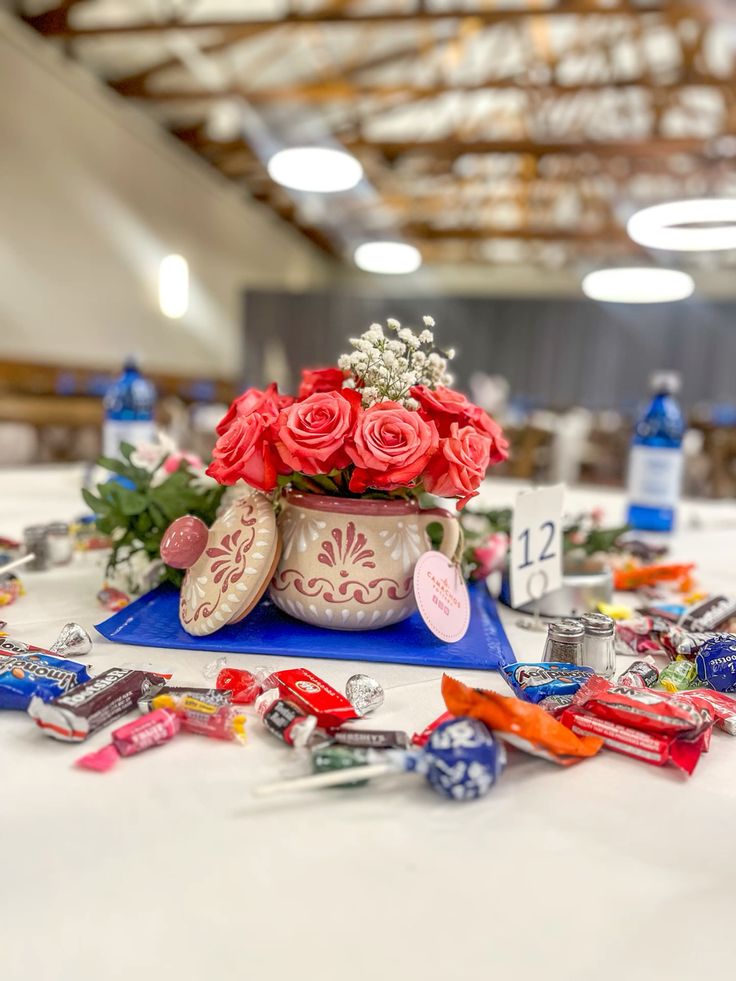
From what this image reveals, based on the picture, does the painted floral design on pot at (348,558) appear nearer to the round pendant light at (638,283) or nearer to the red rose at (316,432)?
the red rose at (316,432)

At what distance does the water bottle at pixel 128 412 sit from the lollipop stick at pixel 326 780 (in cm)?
128

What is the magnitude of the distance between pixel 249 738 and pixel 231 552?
0.77ft

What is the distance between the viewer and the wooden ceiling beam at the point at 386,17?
181 inches

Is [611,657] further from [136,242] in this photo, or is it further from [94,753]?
[136,242]

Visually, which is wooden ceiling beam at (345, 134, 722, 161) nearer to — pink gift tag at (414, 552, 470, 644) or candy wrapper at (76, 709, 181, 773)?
pink gift tag at (414, 552, 470, 644)

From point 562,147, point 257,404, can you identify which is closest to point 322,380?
point 257,404

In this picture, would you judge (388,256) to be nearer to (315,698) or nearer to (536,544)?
(536,544)

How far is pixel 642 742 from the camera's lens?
1.92 ft

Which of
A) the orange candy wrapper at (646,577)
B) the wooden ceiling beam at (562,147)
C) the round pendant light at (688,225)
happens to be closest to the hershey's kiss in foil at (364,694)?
the orange candy wrapper at (646,577)

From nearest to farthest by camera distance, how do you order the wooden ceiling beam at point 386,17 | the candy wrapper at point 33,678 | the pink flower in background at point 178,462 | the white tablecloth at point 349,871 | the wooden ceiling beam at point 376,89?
the white tablecloth at point 349,871
the candy wrapper at point 33,678
the pink flower in background at point 178,462
the wooden ceiling beam at point 386,17
the wooden ceiling beam at point 376,89

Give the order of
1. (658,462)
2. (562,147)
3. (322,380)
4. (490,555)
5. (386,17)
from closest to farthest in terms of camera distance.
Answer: (322,380)
(490,555)
(658,462)
(386,17)
(562,147)

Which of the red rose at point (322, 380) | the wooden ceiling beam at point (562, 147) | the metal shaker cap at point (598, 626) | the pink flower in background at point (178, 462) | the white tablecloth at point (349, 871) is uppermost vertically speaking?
the wooden ceiling beam at point (562, 147)

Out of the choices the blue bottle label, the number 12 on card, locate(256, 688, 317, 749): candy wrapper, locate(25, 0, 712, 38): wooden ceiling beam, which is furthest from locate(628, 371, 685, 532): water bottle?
locate(25, 0, 712, 38): wooden ceiling beam

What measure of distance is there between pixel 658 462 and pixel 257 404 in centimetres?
118
